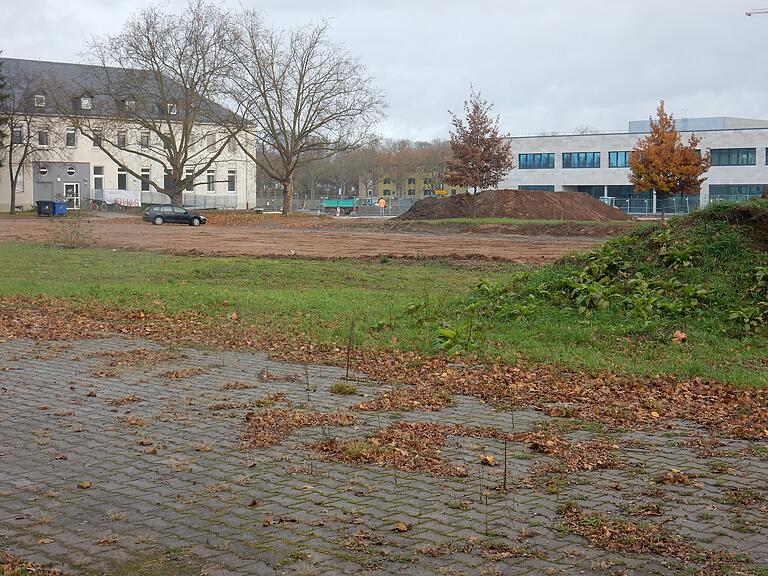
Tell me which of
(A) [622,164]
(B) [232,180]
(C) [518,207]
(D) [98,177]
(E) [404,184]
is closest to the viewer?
(C) [518,207]

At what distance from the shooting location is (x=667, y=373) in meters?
9.79

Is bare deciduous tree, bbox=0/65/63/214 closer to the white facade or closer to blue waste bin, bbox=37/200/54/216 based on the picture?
the white facade

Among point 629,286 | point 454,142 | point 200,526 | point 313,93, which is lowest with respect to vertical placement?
point 200,526

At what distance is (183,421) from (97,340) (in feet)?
17.3

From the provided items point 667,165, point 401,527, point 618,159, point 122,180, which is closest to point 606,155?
point 618,159

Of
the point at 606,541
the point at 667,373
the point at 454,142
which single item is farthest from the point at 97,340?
the point at 454,142

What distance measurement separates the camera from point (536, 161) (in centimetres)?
9906

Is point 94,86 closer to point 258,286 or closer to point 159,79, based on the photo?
point 159,79

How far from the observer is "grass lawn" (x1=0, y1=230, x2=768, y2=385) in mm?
10750

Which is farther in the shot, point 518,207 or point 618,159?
point 618,159

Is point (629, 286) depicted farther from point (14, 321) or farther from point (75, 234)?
point (75, 234)

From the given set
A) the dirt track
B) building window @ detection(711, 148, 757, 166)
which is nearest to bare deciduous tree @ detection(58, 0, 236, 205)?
the dirt track

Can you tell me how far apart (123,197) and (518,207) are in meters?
44.4

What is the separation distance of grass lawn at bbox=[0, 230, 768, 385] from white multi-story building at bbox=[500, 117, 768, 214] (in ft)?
190
